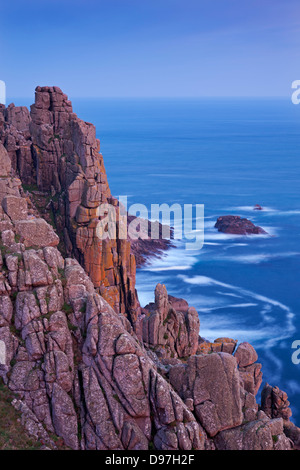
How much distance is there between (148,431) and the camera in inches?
1507

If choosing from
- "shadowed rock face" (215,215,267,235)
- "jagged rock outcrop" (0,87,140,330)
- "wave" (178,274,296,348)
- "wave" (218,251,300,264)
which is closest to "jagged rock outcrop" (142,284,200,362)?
"jagged rock outcrop" (0,87,140,330)

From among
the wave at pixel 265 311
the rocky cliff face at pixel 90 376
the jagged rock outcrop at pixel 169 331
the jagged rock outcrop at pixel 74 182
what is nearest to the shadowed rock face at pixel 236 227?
the wave at pixel 265 311

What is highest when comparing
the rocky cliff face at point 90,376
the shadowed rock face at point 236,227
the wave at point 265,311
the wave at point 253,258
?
the rocky cliff face at point 90,376

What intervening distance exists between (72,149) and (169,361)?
4880cm

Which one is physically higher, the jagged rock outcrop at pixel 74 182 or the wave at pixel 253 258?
the jagged rock outcrop at pixel 74 182

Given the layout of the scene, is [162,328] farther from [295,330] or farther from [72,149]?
[295,330]

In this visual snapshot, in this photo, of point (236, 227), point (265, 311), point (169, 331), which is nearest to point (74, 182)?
point (169, 331)

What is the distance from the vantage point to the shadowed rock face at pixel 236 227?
186m

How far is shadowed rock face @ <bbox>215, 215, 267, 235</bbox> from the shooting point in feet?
611

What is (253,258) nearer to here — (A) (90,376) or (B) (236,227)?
(B) (236,227)

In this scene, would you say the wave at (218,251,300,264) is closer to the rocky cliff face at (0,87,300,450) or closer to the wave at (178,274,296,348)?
the wave at (178,274,296,348)

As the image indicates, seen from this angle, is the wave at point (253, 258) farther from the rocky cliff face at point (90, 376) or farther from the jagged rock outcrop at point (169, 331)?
the rocky cliff face at point (90, 376)

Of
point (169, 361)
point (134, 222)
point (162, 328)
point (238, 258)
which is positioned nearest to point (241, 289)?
point (238, 258)
